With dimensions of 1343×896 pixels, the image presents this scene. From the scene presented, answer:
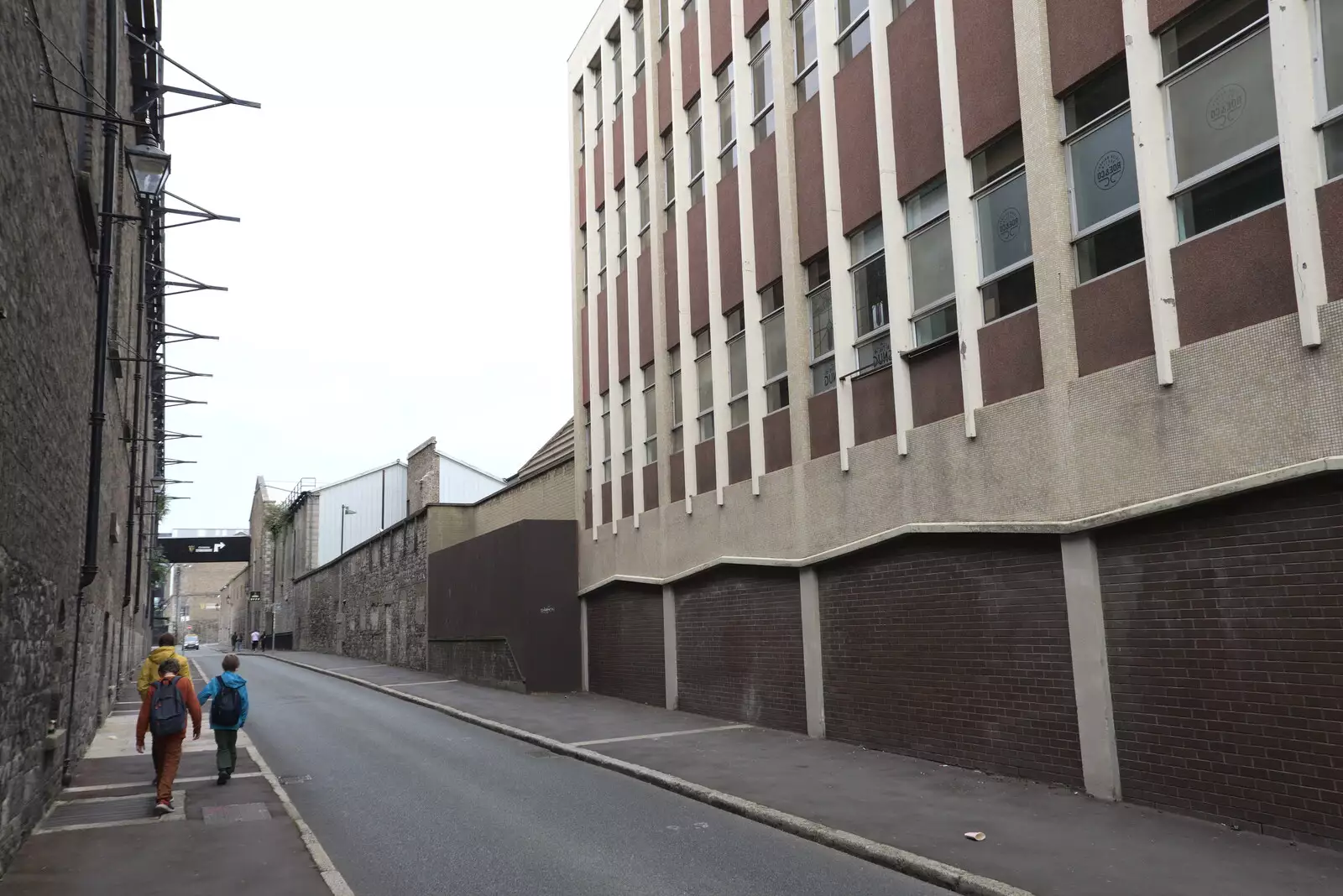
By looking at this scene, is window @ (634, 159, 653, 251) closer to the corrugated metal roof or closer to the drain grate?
A: the corrugated metal roof

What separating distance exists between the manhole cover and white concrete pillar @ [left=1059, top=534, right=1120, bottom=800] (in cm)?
750

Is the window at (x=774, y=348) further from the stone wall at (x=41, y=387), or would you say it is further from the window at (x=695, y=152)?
the stone wall at (x=41, y=387)

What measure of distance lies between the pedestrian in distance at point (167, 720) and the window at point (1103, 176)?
984cm

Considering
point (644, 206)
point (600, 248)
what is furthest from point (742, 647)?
point (600, 248)

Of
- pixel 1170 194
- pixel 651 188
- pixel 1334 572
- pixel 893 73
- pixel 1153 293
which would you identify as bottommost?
pixel 1334 572

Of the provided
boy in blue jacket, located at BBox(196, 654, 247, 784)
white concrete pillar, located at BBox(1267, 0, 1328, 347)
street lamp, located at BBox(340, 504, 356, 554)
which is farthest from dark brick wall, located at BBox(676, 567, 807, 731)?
street lamp, located at BBox(340, 504, 356, 554)

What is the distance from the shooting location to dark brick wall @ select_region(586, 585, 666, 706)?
61.2 ft

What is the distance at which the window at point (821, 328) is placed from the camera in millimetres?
14086

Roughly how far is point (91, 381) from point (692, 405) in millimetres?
9248

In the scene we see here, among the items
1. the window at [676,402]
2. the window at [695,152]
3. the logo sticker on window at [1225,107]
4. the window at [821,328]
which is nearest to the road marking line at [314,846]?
the window at [821,328]

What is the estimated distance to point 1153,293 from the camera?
8.69 meters

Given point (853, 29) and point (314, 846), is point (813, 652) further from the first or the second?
point (853, 29)

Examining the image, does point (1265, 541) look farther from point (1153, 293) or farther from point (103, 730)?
point (103, 730)

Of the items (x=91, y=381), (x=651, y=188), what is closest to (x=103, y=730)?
(x=91, y=381)
